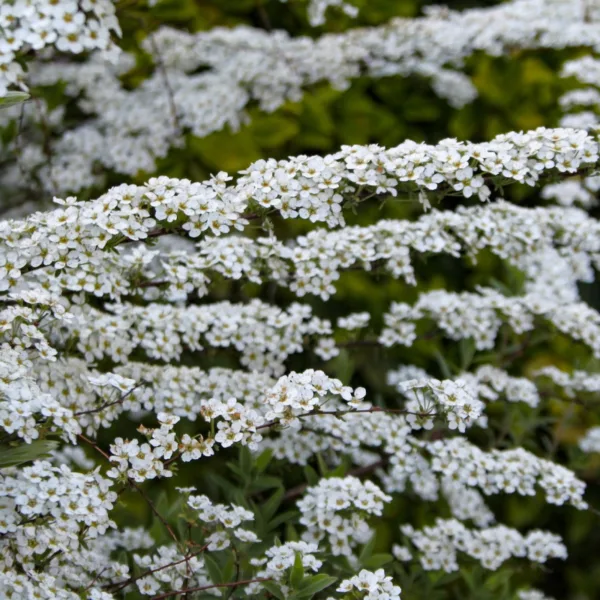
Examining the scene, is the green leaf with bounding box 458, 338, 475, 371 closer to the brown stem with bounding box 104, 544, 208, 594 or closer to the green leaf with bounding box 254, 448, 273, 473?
the green leaf with bounding box 254, 448, 273, 473

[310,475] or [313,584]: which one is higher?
[313,584]

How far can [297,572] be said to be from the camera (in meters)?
1.78

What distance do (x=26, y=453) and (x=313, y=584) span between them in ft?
2.00

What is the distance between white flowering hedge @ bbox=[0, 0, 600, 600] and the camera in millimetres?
1806

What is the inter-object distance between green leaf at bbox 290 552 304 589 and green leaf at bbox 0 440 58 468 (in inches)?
20.5

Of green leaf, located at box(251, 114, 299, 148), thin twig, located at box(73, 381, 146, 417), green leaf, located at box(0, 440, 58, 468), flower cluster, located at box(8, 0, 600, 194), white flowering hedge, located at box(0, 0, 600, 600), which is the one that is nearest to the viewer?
green leaf, located at box(0, 440, 58, 468)

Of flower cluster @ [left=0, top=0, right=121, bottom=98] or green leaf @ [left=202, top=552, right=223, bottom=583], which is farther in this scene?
green leaf @ [left=202, top=552, right=223, bottom=583]

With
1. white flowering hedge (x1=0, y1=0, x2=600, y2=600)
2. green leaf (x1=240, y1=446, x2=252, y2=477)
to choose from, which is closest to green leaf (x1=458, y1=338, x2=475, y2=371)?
white flowering hedge (x1=0, y1=0, x2=600, y2=600)

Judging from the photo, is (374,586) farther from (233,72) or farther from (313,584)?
(233,72)

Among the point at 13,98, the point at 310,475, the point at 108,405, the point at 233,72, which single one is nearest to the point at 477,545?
the point at 310,475

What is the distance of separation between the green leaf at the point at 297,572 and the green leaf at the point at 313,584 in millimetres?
10

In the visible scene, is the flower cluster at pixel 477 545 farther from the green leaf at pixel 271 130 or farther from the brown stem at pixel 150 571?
the green leaf at pixel 271 130

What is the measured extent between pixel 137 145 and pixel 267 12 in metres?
1.34

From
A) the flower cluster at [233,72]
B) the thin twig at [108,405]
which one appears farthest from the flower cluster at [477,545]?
the flower cluster at [233,72]
